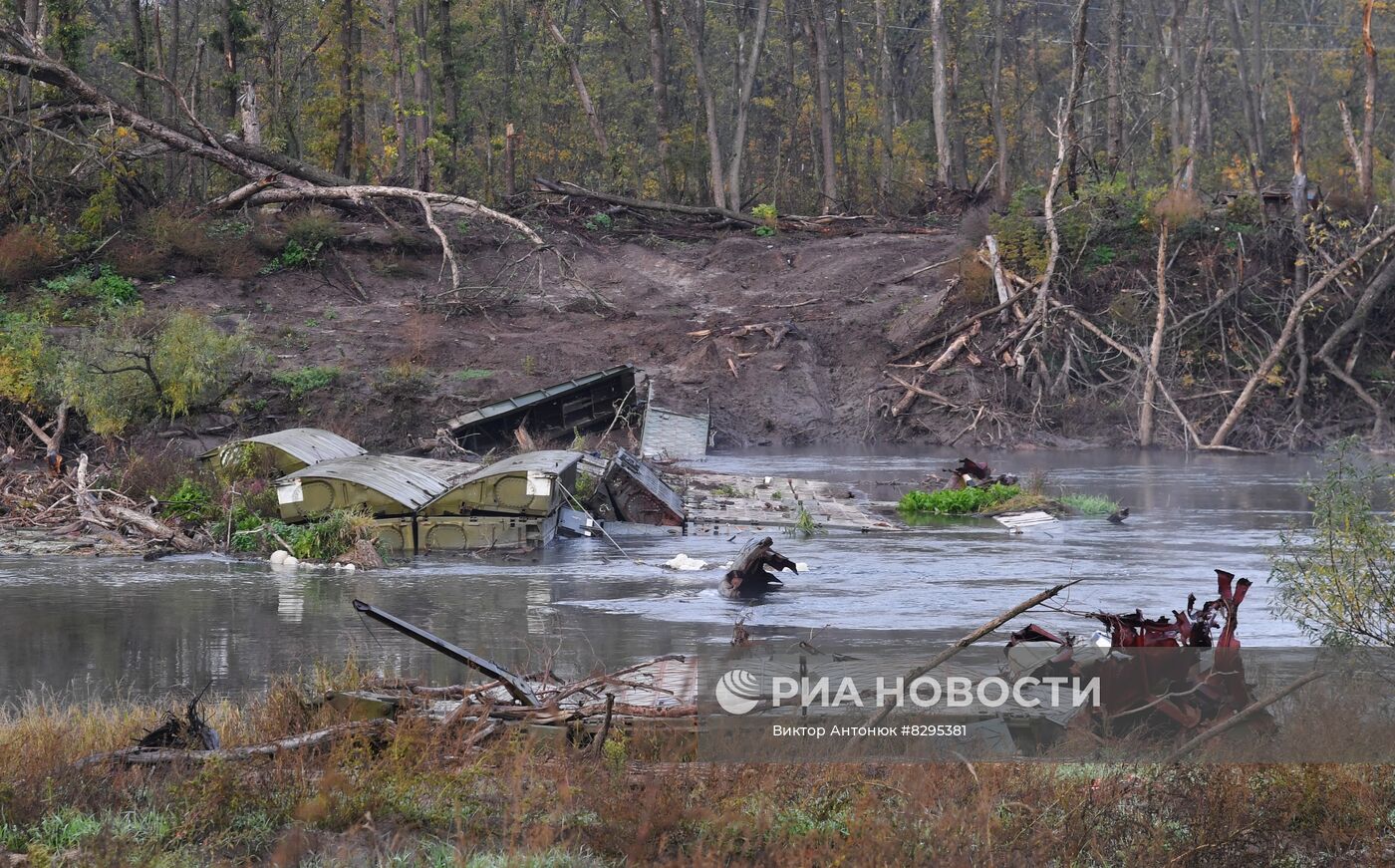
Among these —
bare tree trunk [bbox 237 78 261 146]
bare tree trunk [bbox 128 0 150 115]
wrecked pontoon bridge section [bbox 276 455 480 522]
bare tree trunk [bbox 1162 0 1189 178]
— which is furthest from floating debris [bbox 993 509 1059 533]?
bare tree trunk [bbox 128 0 150 115]

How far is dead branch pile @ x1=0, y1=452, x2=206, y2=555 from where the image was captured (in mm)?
19234

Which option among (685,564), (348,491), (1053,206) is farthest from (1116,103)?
(348,491)

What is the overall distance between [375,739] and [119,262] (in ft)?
96.4

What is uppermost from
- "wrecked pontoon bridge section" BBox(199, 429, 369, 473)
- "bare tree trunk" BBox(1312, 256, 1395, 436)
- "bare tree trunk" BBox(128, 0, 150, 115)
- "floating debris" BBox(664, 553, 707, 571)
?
"bare tree trunk" BBox(128, 0, 150, 115)

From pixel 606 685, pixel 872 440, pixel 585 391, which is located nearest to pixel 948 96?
pixel 872 440

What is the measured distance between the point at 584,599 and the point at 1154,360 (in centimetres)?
2049

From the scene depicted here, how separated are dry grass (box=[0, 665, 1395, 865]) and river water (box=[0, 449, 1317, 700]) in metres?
2.70

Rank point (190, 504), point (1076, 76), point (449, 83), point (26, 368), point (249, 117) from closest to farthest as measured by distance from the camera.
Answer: point (190, 504) → point (26, 368) → point (1076, 76) → point (249, 117) → point (449, 83)

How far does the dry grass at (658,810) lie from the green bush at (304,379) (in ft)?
71.0

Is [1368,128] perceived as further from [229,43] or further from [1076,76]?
[229,43]

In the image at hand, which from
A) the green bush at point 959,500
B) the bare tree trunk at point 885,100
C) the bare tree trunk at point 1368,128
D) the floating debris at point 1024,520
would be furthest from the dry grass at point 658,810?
the bare tree trunk at point 885,100

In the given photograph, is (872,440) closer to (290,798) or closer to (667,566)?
(667,566)

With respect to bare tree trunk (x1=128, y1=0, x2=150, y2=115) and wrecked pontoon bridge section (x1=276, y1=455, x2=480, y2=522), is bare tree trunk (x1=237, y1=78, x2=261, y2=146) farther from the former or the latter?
wrecked pontoon bridge section (x1=276, y1=455, x2=480, y2=522)

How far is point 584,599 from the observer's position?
16.2 meters
